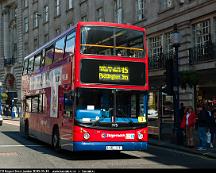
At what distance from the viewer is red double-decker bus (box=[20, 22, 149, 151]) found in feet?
43.2

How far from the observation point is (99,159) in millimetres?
13586

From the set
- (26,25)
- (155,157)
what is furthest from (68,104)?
(26,25)

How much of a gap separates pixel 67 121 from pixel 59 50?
2.95 meters

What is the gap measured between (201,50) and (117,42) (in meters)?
12.6

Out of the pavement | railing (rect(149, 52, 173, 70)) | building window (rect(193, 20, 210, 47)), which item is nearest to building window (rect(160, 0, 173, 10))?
railing (rect(149, 52, 173, 70))

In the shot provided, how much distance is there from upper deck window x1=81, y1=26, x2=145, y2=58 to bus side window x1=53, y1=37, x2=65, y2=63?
173cm

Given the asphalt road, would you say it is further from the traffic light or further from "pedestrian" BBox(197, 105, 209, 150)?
the traffic light

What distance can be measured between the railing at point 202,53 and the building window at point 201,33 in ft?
1.11

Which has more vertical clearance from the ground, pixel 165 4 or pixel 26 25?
pixel 26 25

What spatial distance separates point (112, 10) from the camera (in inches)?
1435

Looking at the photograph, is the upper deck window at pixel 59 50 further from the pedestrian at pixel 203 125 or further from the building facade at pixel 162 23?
the building facade at pixel 162 23

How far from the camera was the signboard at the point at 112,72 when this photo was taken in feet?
43.4

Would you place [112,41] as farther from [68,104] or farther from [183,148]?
[183,148]

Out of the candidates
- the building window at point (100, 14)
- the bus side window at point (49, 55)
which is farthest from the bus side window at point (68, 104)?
the building window at point (100, 14)
